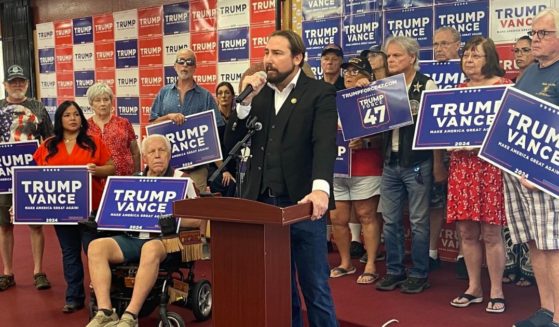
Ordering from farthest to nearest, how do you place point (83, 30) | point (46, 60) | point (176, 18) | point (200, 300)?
point (46, 60)
point (83, 30)
point (176, 18)
point (200, 300)

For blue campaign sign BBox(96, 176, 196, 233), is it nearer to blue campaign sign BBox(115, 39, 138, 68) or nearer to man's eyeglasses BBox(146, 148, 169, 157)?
man's eyeglasses BBox(146, 148, 169, 157)

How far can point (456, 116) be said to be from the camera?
3549 millimetres

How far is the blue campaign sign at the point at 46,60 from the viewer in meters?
8.09

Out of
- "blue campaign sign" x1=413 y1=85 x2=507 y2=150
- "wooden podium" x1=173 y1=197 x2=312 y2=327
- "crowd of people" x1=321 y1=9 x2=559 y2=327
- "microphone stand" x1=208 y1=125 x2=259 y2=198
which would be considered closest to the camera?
"wooden podium" x1=173 y1=197 x2=312 y2=327

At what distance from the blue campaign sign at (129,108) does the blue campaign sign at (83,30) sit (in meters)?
0.93

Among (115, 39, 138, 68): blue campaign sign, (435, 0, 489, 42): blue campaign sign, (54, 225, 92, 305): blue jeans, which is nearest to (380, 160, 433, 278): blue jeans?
(435, 0, 489, 42): blue campaign sign

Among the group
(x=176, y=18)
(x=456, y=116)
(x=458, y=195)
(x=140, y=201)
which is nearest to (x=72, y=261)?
(x=140, y=201)

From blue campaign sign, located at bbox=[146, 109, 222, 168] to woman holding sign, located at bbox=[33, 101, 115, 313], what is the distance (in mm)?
559

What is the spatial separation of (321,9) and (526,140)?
2.61m

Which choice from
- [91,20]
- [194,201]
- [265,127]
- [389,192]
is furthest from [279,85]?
[91,20]

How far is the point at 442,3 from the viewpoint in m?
4.42

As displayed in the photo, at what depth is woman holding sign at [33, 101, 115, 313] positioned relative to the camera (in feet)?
12.6

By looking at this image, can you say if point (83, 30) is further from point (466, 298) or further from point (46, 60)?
point (466, 298)

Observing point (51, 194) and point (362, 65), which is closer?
point (51, 194)
